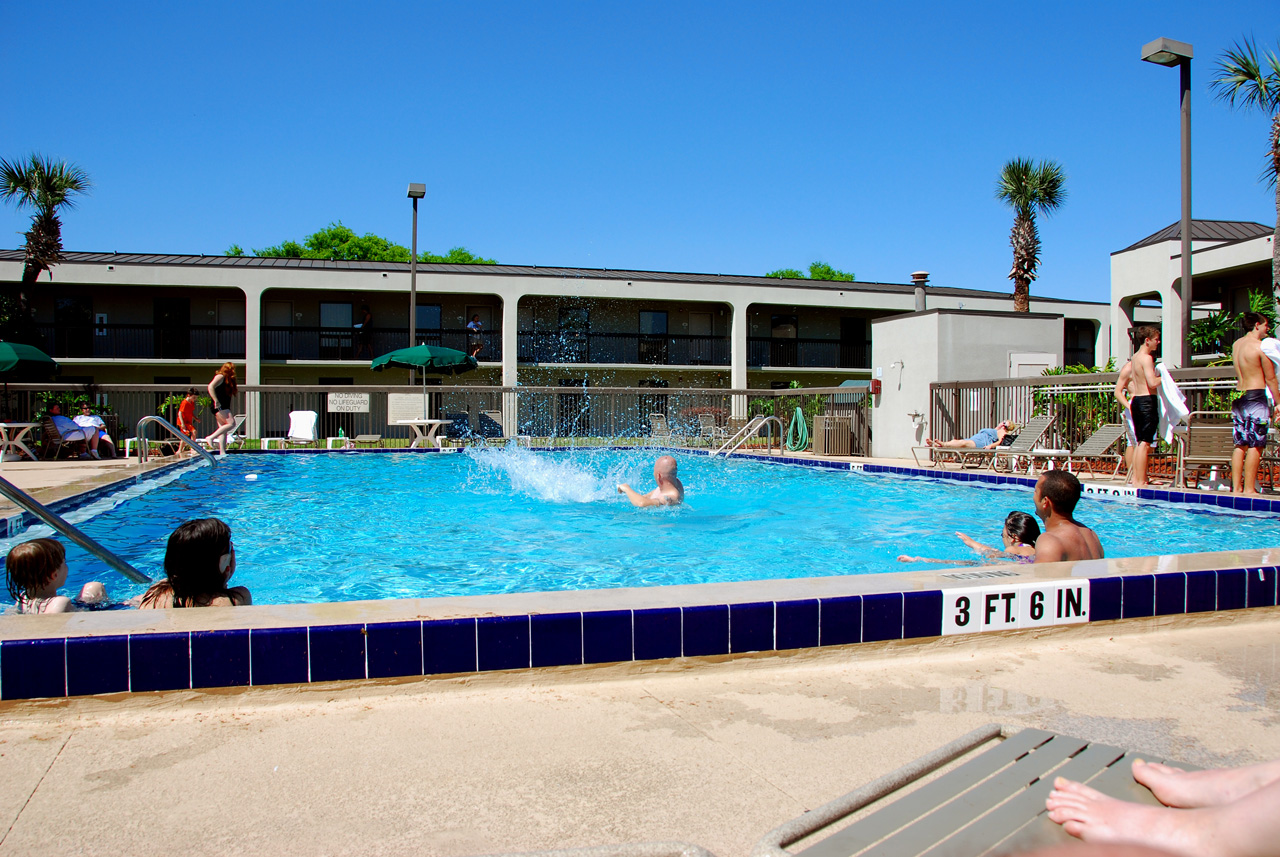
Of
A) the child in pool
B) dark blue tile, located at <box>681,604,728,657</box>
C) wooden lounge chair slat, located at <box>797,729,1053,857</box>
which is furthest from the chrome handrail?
wooden lounge chair slat, located at <box>797,729,1053,857</box>

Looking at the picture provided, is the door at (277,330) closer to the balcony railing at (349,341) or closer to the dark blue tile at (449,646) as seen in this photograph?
the balcony railing at (349,341)

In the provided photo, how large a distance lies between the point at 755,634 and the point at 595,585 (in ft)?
8.98

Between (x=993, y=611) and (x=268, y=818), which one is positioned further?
(x=993, y=611)

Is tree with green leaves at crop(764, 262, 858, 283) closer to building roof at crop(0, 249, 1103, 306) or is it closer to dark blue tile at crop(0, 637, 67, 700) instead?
building roof at crop(0, 249, 1103, 306)

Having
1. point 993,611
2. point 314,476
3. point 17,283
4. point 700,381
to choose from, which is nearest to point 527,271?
point 700,381

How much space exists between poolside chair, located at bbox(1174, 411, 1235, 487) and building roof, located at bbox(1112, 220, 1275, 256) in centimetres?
1537

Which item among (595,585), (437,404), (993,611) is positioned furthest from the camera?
(437,404)

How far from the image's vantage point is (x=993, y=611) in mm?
3238

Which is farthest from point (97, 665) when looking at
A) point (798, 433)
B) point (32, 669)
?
point (798, 433)

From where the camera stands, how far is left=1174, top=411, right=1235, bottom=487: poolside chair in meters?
8.43

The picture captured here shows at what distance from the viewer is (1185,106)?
1005 cm

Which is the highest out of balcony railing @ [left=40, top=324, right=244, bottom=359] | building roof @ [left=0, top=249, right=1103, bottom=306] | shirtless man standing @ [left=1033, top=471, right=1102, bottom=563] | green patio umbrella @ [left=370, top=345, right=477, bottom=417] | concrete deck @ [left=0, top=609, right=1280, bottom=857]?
building roof @ [left=0, top=249, right=1103, bottom=306]

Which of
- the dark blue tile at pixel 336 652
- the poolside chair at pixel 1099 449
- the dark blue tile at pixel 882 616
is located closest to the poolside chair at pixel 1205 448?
the poolside chair at pixel 1099 449

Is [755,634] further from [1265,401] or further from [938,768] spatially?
[1265,401]
